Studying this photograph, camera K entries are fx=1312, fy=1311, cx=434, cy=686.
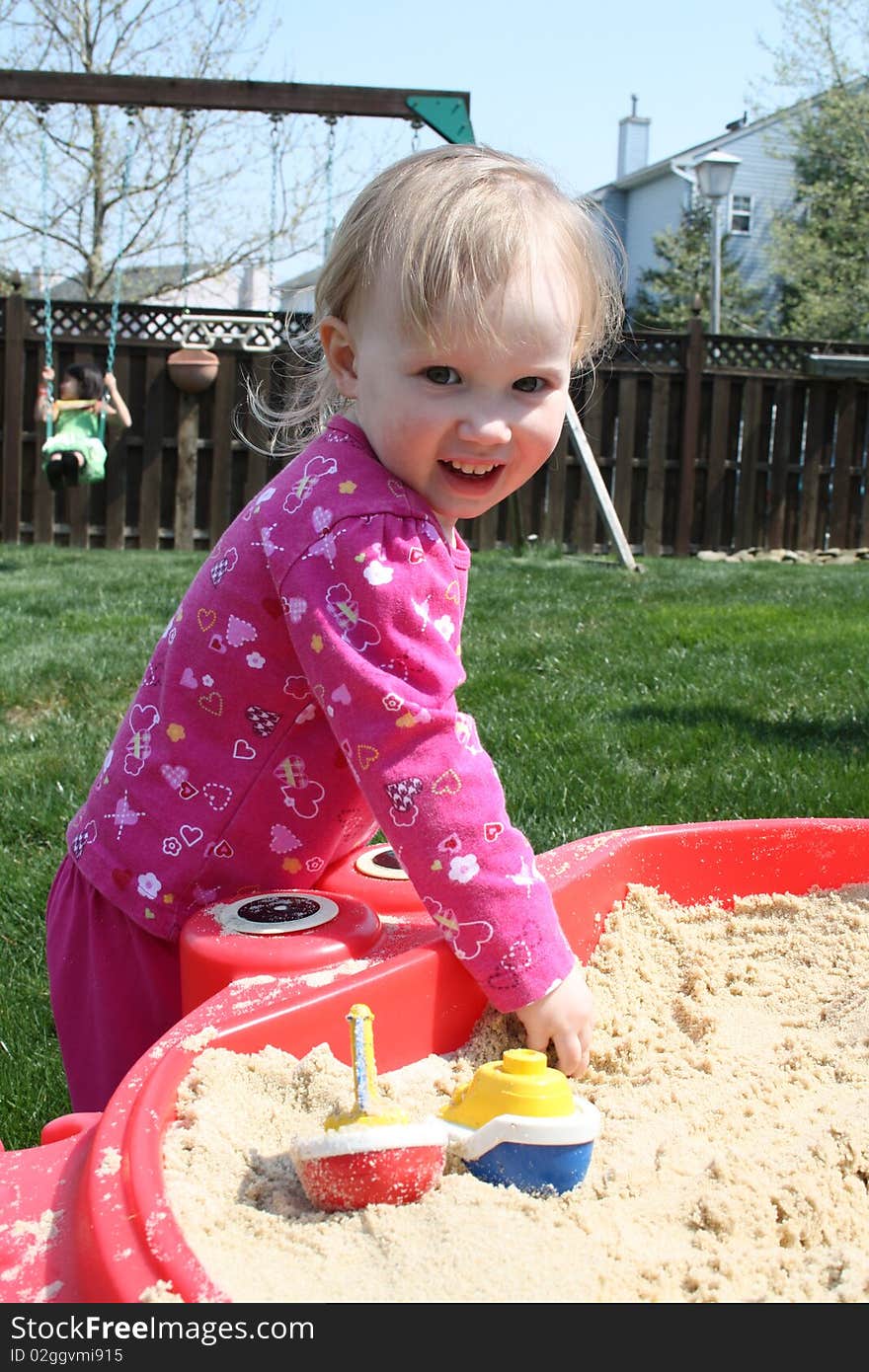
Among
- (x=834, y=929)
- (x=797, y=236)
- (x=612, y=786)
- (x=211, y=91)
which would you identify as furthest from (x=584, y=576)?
(x=797, y=236)

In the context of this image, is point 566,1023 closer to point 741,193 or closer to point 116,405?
point 116,405

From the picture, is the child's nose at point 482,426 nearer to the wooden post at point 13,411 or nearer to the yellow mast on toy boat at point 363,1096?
the yellow mast on toy boat at point 363,1096

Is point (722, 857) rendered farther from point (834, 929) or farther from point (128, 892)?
point (128, 892)

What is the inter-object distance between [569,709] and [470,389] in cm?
242

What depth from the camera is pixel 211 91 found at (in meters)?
7.89

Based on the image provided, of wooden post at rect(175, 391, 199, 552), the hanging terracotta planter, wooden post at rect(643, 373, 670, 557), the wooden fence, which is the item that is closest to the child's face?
the wooden fence

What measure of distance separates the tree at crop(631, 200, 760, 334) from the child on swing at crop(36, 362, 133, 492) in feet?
60.6

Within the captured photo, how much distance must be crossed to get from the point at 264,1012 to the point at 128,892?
1.20 ft

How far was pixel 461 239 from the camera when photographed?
1321 millimetres

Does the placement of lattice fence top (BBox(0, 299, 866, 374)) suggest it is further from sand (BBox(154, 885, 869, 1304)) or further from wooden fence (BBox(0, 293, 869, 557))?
sand (BBox(154, 885, 869, 1304))

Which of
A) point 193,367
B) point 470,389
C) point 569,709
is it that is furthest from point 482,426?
point 193,367

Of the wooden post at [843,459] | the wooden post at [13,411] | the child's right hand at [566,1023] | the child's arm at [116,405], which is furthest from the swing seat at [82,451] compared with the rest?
the child's right hand at [566,1023]

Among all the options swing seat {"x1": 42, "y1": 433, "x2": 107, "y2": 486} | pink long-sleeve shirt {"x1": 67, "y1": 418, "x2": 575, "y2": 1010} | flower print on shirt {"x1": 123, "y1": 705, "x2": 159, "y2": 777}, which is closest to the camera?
pink long-sleeve shirt {"x1": 67, "y1": 418, "x2": 575, "y2": 1010}

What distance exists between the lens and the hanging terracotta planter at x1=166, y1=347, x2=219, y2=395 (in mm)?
9180
